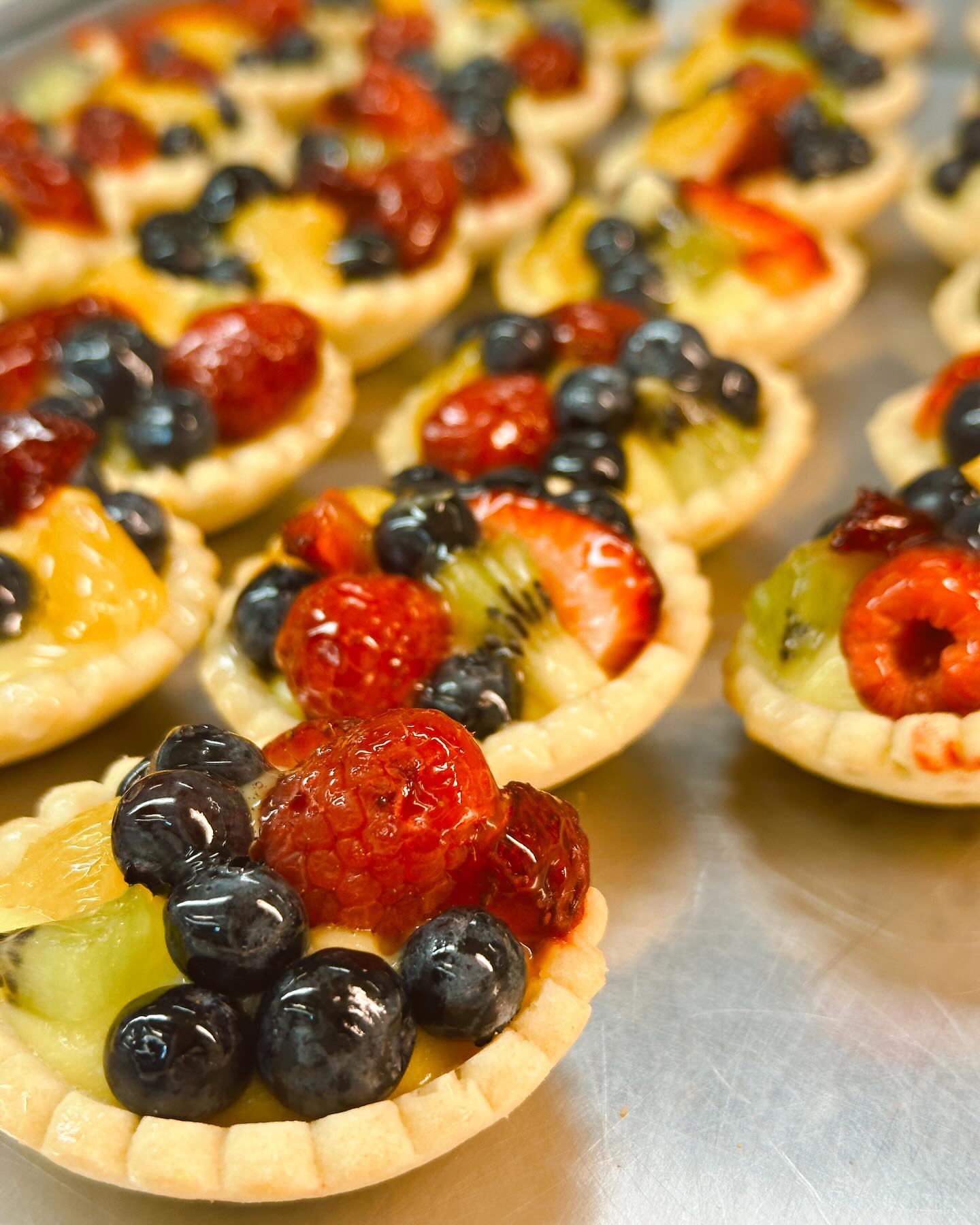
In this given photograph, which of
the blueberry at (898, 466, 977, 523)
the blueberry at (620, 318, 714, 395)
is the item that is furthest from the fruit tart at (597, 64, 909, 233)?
the blueberry at (898, 466, 977, 523)

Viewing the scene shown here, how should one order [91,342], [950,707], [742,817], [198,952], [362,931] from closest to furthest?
[198,952], [362,931], [950,707], [742,817], [91,342]

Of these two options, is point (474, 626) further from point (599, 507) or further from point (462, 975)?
point (462, 975)

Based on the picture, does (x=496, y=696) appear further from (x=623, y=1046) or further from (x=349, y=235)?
(x=349, y=235)

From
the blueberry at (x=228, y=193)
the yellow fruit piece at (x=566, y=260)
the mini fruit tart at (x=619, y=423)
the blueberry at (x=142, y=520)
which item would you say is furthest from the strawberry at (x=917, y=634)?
the blueberry at (x=228, y=193)

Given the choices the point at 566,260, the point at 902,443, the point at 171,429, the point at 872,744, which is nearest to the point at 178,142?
the point at 566,260

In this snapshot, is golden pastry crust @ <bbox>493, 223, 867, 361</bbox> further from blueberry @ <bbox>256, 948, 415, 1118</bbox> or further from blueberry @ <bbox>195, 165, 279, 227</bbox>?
blueberry @ <bbox>256, 948, 415, 1118</bbox>

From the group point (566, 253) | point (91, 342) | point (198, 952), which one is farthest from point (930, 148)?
point (198, 952)

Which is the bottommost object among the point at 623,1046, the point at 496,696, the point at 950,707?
the point at 623,1046
